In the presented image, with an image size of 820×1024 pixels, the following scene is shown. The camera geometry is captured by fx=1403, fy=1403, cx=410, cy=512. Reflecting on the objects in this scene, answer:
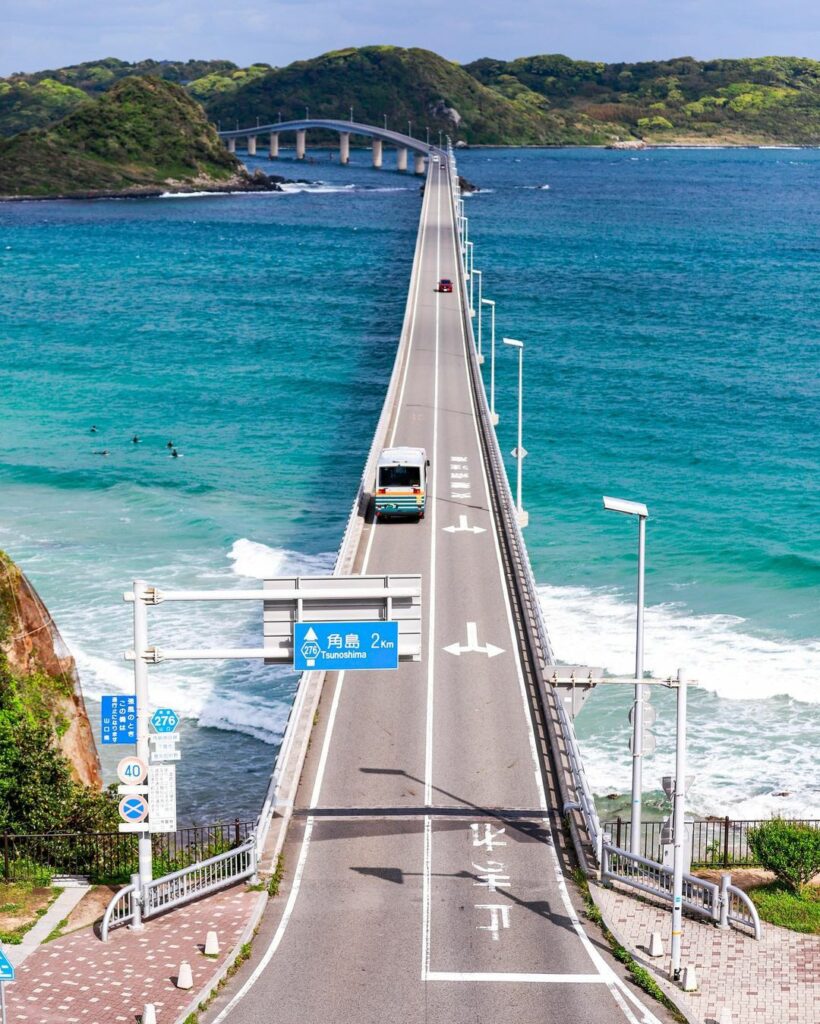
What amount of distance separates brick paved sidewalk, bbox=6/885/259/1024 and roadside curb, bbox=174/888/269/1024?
11 centimetres

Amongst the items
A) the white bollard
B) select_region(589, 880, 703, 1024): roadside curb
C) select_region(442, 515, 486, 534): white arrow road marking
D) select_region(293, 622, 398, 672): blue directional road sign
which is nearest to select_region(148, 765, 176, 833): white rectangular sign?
select_region(293, 622, 398, 672): blue directional road sign

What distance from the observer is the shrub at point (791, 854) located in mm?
29875

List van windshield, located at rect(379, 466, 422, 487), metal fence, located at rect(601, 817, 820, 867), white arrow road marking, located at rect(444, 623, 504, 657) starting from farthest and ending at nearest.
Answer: van windshield, located at rect(379, 466, 422, 487)
white arrow road marking, located at rect(444, 623, 504, 657)
metal fence, located at rect(601, 817, 820, 867)

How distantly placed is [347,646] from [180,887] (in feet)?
19.0

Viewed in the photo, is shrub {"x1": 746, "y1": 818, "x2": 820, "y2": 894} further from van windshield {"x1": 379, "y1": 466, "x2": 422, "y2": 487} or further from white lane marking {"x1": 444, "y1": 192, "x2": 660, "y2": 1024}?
van windshield {"x1": 379, "y1": 466, "x2": 422, "y2": 487}

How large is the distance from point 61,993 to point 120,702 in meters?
5.61

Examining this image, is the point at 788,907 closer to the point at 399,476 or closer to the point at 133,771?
the point at 133,771

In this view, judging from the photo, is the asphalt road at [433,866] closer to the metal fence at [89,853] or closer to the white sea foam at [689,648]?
the metal fence at [89,853]

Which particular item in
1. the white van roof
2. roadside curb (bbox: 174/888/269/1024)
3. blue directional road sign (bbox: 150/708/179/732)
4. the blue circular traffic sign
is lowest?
roadside curb (bbox: 174/888/269/1024)

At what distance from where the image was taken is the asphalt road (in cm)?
2369

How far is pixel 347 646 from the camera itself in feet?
92.7

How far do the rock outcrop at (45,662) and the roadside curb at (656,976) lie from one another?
51.1ft

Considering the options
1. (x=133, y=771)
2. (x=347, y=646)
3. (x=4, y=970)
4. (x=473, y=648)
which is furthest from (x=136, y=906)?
(x=473, y=648)

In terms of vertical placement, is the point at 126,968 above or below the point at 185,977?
below
